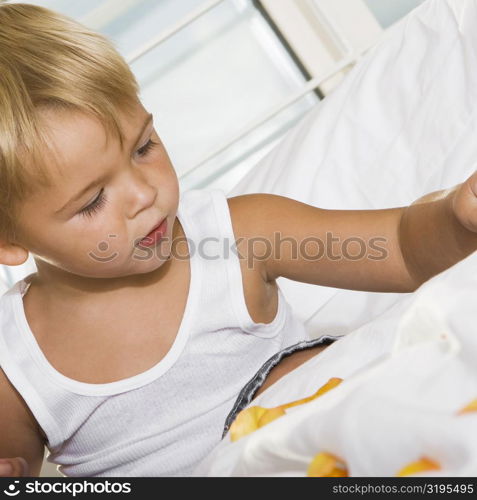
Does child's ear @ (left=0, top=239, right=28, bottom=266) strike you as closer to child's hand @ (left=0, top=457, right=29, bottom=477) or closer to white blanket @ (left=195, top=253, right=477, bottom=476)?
child's hand @ (left=0, top=457, right=29, bottom=477)

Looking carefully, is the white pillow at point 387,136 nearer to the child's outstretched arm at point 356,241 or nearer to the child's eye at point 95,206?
the child's outstretched arm at point 356,241

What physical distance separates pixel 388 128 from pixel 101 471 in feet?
2.01

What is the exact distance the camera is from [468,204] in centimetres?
72

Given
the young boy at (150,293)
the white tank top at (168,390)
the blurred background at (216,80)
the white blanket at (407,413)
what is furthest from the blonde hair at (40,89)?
the blurred background at (216,80)

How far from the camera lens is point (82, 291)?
0.94m

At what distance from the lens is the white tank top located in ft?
3.05

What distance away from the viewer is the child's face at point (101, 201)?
2.43ft

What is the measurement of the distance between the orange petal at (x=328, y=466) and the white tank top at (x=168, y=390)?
1.48ft

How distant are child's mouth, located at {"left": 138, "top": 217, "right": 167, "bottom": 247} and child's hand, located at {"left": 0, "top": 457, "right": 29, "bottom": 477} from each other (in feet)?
0.97

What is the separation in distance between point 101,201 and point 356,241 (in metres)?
0.29

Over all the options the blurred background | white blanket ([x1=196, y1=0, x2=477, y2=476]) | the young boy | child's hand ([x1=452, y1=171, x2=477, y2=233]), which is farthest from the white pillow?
the blurred background

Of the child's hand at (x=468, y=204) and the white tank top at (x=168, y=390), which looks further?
the white tank top at (x=168, y=390)
